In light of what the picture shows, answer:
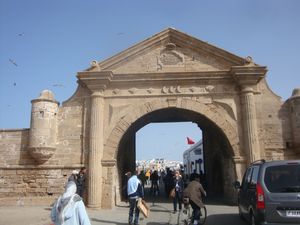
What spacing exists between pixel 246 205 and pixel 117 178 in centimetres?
744

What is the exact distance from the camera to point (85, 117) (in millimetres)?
13820

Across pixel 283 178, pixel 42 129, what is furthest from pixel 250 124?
pixel 42 129

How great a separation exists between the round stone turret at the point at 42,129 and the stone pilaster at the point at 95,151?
175cm

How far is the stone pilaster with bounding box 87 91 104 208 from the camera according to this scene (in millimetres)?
12750

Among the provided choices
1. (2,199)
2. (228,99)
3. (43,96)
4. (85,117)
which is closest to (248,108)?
(228,99)

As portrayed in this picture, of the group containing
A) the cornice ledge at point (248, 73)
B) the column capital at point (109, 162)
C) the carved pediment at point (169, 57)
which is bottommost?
the column capital at point (109, 162)

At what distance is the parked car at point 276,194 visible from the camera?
628 cm

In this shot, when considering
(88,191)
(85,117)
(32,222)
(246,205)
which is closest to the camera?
(246,205)

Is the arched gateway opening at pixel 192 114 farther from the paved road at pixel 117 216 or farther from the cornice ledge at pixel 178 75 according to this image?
the paved road at pixel 117 216

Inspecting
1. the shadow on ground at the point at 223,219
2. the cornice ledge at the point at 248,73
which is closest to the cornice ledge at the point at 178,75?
the cornice ledge at the point at 248,73

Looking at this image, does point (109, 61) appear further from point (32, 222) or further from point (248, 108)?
point (32, 222)

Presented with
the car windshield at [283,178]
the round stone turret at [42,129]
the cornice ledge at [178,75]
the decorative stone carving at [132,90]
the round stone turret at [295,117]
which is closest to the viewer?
the car windshield at [283,178]

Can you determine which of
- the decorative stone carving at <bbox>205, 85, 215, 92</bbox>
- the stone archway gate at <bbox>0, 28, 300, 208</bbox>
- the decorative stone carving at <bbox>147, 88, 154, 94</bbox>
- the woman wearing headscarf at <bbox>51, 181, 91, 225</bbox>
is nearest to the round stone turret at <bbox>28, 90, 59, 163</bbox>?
the stone archway gate at <bbox>0, 28, 300, 208</bbox>

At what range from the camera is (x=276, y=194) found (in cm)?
641
